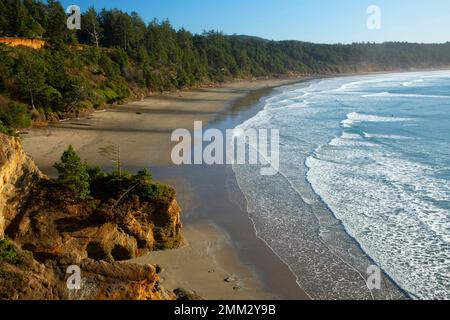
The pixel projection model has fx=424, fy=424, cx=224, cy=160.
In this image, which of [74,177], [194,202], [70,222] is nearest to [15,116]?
[194,202]

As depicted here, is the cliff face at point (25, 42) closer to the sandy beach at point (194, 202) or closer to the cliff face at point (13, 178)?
the sandy beach at point (194, 202)

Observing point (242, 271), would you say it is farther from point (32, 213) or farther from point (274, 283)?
point (32, 213)

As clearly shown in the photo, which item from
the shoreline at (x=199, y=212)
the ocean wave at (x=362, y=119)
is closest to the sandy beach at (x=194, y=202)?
the shoreline at (x=199, y=212)

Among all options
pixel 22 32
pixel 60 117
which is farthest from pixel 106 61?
pixel 60 117

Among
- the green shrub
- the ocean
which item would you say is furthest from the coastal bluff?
the green shrub

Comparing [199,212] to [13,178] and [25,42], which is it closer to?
[13,178]

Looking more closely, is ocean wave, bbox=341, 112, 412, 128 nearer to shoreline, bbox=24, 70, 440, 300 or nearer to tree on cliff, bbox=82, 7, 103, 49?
shoreline, bbox=24, 70, 440, 300
